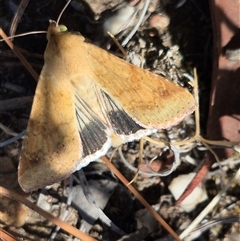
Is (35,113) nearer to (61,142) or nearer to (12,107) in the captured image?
(61,142)

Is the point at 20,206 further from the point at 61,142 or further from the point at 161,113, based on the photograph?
the point at 161,113

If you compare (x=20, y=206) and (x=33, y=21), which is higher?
(x=33, y=21)

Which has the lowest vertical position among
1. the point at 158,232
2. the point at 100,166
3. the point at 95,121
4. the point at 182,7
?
the point at 158,232

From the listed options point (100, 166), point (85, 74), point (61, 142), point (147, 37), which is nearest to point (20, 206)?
point (100, 166)

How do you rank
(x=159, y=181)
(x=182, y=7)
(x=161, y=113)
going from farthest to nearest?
(x=159, y=181), (x=182, y=7), (x=161, y=113)

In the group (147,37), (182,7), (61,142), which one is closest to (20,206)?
(61,142)

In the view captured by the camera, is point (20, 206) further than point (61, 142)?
Yes

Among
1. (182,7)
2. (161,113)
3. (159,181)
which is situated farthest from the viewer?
(159,181)
